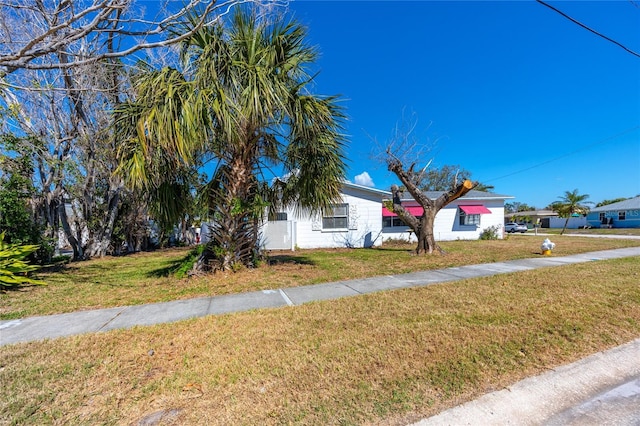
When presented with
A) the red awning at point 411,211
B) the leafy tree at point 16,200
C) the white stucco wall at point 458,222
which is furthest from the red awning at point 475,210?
the leafy tree at point 16,200

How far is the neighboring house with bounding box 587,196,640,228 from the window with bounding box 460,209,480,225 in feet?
90.2

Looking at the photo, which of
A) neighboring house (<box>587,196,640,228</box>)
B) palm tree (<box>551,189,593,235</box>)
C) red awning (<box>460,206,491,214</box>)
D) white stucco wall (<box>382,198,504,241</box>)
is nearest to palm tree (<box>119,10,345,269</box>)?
white stucco wall (<box>382,198,504,241</box>)

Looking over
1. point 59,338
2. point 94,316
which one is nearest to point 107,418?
point 59,338

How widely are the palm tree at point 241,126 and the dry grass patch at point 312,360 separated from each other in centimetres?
339

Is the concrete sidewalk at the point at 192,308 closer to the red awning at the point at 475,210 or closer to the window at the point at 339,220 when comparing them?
the window at the point at 339,220

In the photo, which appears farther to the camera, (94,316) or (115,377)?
A: (94,316)

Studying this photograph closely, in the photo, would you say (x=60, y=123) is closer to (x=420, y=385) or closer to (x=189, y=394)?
(x=189, y=394)

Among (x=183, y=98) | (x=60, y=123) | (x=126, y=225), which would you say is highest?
(x=60, y=123)

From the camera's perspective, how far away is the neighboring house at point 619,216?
105 feet

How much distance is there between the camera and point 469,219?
1892 cm

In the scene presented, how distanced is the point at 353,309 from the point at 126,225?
16.4m

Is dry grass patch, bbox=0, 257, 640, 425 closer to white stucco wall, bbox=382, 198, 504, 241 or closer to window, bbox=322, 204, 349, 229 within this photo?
window, bbox=322, 204, 349, 229

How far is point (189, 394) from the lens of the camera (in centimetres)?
252

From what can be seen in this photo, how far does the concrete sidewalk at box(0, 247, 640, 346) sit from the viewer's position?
13.6 feet
